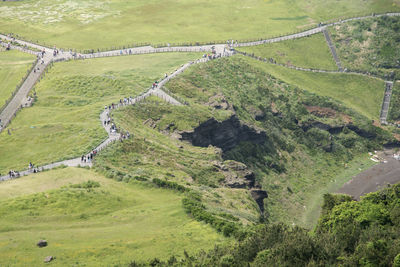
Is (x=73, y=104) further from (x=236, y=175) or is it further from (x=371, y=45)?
(x=371, y=45)

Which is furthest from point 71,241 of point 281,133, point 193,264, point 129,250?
point 281,133

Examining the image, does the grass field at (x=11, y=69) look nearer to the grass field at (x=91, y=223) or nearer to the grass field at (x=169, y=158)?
the grass field at (x=169, y=158)

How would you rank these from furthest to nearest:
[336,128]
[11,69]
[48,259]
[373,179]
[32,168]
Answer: [336,128], [11,69], [373,179], [32,168], [48,259]

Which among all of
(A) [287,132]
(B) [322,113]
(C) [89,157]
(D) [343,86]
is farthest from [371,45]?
(C) [89,157]

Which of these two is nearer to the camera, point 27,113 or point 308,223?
point 308,223

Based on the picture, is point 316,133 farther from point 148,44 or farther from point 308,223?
point 148,44

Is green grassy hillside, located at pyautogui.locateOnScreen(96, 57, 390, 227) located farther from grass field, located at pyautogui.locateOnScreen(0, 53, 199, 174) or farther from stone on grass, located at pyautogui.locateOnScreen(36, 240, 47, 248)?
stone on grass, located at pyautogui.locateOnScreen(36, 240, 47, 248)
